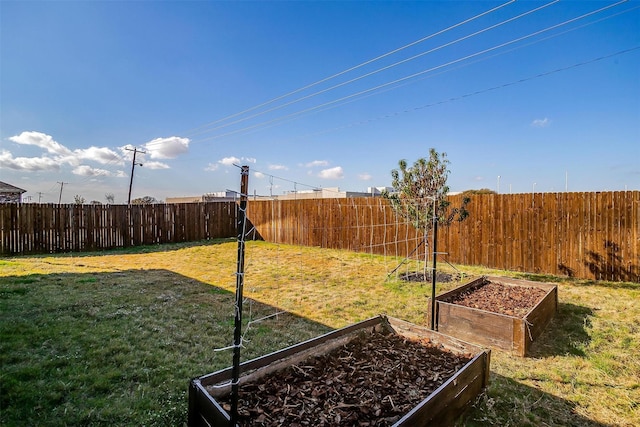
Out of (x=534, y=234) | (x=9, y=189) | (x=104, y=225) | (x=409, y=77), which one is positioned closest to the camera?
(x=534, y=234)

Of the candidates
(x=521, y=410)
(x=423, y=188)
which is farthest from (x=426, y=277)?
(x=521, y=410)

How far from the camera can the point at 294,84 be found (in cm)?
913

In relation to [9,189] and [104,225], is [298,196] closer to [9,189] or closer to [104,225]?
[104,225]

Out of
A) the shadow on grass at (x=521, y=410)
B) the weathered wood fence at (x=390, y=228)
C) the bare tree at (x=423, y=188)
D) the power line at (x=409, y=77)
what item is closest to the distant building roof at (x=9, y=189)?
the weathered wood fence at (x=390, y=228)

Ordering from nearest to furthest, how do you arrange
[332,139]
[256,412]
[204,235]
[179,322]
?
[256,412]
[179,322]
[332,139]
[204,235]

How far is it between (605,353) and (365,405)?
8.85ft

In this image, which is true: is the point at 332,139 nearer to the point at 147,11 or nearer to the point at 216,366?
the point at 147,11

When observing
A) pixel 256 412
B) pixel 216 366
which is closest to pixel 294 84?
pixel 216 366

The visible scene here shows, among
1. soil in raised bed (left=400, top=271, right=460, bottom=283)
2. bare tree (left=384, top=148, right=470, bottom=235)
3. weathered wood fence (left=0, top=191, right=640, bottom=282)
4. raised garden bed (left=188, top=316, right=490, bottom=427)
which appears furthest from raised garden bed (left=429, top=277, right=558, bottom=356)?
weathered wood fence (left=0, top=191, right=640, bottom=282)

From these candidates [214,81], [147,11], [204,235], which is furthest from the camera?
[204,235]

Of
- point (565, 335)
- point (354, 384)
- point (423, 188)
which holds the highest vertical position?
point (423, 188)

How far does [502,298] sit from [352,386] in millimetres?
2810

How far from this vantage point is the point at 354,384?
1918mm

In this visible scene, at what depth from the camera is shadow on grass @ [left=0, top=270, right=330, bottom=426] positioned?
1.83 m
